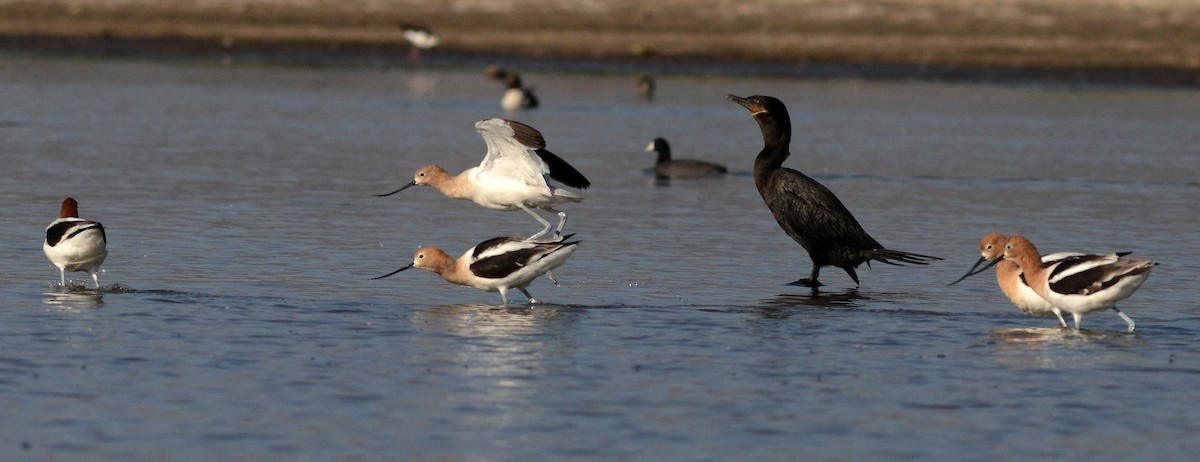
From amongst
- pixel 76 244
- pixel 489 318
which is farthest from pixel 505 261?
pixel 76 244

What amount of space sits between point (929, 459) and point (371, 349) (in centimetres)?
415

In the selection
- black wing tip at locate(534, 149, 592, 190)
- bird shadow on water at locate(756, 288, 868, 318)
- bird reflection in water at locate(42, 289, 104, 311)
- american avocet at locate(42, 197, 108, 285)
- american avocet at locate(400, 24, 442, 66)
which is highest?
american avocet at locate(400, 24, 442, 66)

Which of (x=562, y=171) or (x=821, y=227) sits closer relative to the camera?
(x=821, y=227)

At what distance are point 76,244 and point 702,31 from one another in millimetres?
40178

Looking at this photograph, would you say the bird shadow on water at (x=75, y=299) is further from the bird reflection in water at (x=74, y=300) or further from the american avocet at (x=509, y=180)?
the american avocet at (x=509, y=180)

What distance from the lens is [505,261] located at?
1308 centimetres

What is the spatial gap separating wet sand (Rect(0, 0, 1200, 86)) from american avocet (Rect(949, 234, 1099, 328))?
35483 millimetres

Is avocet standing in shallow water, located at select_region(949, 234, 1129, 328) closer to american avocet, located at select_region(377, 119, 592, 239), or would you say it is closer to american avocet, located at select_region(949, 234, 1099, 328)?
american avocet, located at select_region(949, 234, 1099, 328)

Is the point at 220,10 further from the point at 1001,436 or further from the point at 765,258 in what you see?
the point at 1001,436

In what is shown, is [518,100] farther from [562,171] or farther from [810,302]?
[810,302]

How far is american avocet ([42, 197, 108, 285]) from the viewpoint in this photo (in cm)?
1296

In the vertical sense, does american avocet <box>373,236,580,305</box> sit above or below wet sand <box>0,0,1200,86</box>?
below

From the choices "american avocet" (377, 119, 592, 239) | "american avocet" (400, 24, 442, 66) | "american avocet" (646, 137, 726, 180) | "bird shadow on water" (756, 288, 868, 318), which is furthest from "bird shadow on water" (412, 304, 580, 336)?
"american avocet" (400, 24, 442, 66)

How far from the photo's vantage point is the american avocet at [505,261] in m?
13.1
